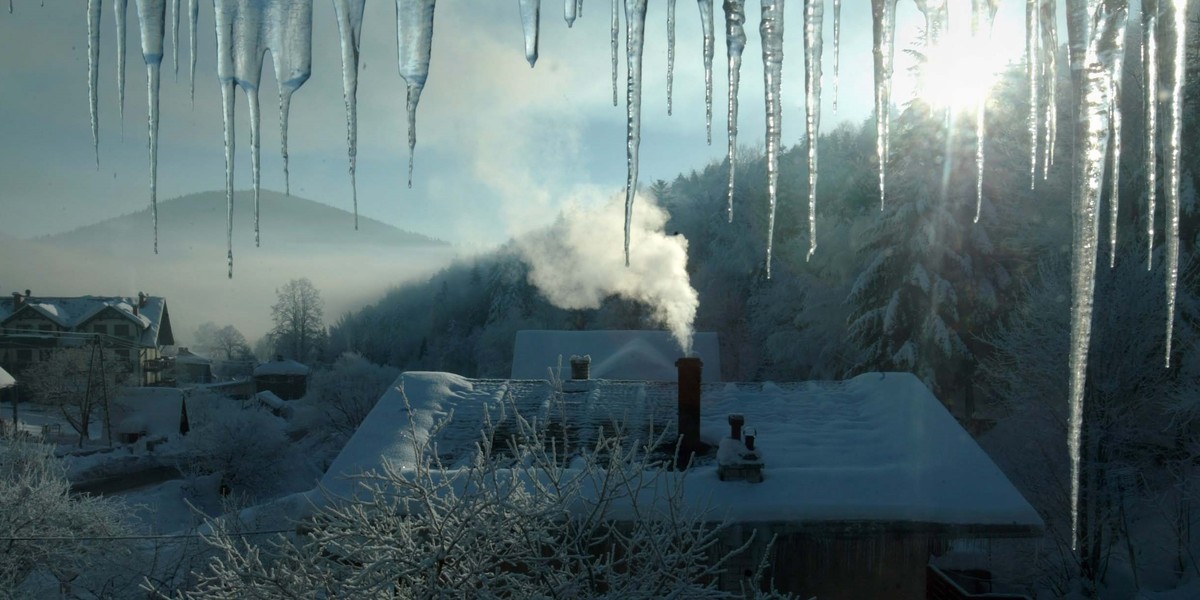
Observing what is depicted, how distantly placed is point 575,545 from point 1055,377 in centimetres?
1467

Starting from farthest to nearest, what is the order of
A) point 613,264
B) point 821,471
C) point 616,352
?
point 613,264 < point 616,352 < point 821,471

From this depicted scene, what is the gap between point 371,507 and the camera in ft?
18.8

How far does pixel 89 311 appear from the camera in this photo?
43875 millimetres

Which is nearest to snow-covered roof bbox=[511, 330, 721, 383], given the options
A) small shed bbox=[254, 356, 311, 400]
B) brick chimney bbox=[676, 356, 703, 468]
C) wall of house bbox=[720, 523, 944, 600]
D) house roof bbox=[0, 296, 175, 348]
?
brick chimney bbox=[676, 356, 703, 468]

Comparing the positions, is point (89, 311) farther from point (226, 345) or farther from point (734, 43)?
point (734, 43)

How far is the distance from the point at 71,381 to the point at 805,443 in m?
37.5

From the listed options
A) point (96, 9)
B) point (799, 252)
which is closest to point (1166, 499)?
point (96, 9)

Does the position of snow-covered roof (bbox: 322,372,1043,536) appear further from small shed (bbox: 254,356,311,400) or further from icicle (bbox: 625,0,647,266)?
small shed (bbox: 254,356,311,400)

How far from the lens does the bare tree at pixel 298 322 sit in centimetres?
5850

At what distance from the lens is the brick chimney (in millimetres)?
11086

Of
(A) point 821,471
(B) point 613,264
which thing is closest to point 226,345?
(B) point 613,264

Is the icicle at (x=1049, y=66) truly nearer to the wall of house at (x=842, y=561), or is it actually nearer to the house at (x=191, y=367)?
the wall of house at (x=842, y=561)

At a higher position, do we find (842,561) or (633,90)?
(633,90)

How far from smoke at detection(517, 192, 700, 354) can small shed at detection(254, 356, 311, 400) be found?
52.4 feet
